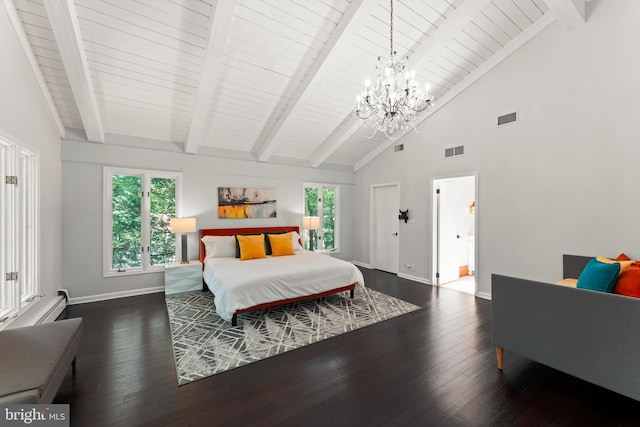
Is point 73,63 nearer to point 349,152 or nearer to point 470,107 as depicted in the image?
point 349,152

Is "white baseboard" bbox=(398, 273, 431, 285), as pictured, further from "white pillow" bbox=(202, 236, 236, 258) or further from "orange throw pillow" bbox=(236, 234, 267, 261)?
"white pillow" bbox=(202, 236, 236, 258)

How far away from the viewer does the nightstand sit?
4.47 m

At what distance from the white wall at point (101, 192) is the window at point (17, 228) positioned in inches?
41.2

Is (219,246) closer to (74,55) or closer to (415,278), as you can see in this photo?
(74,55)

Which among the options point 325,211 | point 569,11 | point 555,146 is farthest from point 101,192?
point 569,11

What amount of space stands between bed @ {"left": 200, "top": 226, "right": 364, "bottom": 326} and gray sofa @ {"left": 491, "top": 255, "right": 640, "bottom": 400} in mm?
2088

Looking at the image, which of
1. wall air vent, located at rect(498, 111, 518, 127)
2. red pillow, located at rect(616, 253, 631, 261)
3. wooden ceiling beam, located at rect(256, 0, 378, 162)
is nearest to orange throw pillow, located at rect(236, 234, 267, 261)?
wooden ceiling beam, located at rect(256, 0, 378, 162)

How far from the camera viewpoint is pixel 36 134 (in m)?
3.15

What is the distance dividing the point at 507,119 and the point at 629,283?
2.82 metres

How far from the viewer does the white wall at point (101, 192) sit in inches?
162

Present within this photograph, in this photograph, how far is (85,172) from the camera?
423 cm

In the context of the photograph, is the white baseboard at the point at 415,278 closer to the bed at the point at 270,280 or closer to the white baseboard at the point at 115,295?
the bed at the point at 270,280

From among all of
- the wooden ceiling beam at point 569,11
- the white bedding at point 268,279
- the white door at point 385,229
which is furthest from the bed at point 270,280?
the wooden ceiling beam at point 569,11

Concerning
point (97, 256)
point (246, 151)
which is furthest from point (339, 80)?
point (97, 256)
